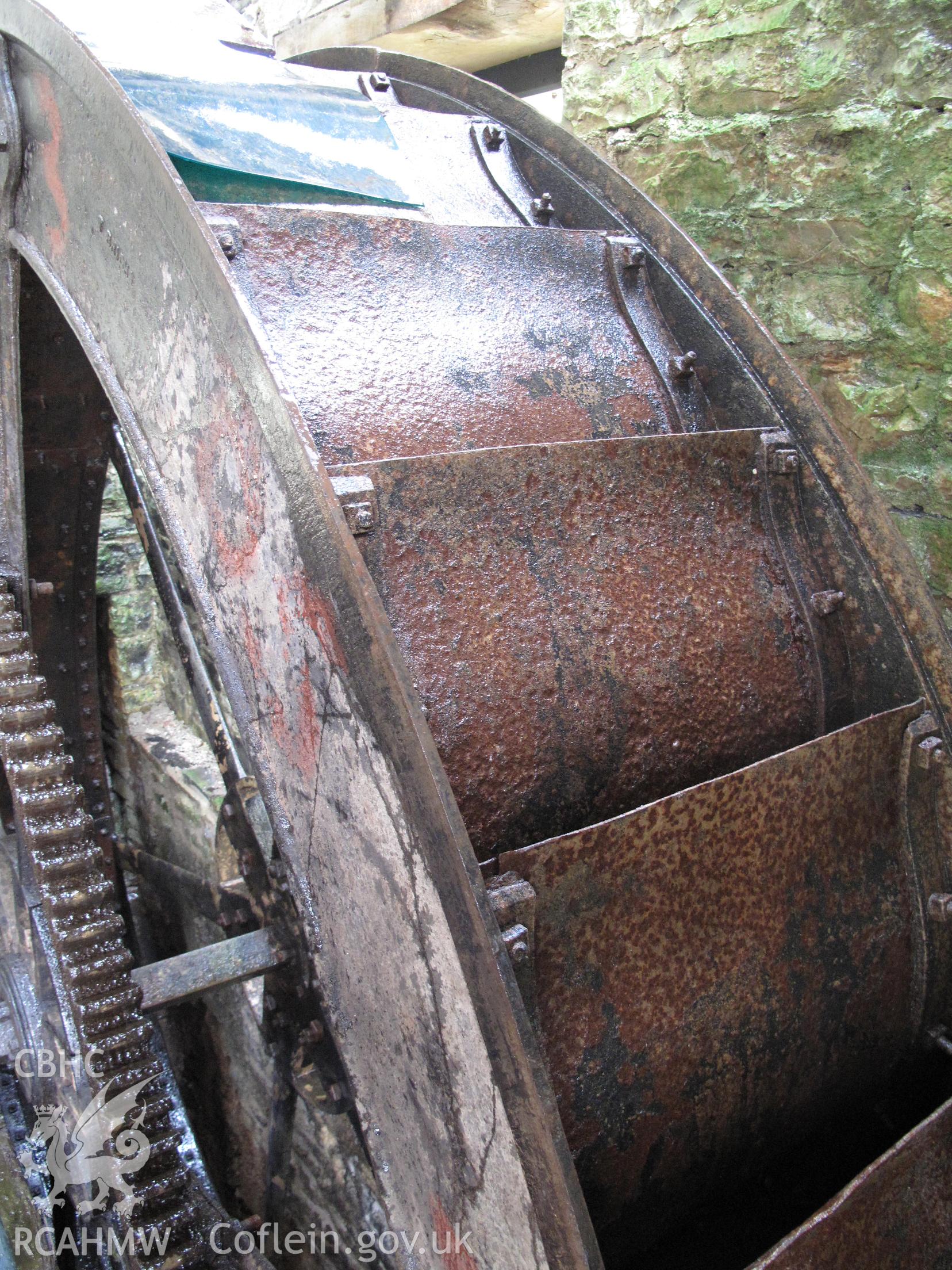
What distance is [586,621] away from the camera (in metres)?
1.43

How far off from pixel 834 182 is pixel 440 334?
128 centimetres

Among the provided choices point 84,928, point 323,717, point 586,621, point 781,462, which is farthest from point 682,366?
point 84,928

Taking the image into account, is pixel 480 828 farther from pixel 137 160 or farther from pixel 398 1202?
pixel 137 160

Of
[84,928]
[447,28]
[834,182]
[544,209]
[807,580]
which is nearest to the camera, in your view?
[84,928]

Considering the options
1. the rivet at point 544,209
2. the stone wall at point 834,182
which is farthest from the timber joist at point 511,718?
the stone wall at point 834,182

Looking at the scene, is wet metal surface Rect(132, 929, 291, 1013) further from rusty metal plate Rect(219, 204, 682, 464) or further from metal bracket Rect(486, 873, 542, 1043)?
rusty metal plate Rect(219, 204, 682, 464)

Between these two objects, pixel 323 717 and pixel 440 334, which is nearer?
pixel 323 717

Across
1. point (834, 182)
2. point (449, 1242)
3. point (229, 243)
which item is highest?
point (834, 182)

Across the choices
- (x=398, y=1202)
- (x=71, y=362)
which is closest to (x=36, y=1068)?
(x=398, y=1202)

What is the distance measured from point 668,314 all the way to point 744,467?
1.36 feet

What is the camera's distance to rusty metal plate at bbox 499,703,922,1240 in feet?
3.88

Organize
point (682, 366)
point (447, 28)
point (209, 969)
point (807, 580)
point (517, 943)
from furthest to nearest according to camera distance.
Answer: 1. point (447, 28)
2. point (682, 366)
3. point (807, 580)
4. point (209, 969)
5. point (517, 943)

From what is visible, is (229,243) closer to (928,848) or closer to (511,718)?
(511,718)

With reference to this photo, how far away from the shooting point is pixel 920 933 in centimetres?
156
